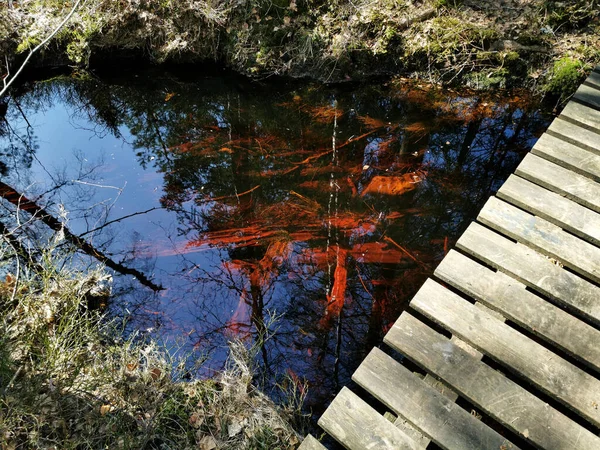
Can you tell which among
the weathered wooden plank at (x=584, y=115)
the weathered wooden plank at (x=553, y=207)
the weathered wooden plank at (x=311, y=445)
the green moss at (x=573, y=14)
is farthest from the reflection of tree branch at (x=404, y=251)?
the green moss at (x=573, y=14)

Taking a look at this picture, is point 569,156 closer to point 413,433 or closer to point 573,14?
point 413,433

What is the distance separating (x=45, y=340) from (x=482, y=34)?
18.6ft

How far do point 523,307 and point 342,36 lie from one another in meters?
4.62

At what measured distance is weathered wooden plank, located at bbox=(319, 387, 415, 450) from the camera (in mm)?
1715

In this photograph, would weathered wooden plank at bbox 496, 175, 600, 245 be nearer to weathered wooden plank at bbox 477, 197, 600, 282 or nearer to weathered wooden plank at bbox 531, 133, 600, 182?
weathered wooden plank at bbox 477, 197, 600, 282

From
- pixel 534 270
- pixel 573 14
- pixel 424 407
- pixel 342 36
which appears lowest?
pixel 424 407

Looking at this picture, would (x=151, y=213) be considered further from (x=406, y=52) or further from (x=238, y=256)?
(x=406, y=52)

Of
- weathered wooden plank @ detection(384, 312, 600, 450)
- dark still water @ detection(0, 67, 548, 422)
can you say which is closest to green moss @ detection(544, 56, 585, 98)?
dark still water @ detection(0, 67, 548, 422)

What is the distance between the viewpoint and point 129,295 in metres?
→ 3.41

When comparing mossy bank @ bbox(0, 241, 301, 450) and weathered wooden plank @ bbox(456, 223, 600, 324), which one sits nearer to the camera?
weathered wooden plank @ bbox(456, 223, 600, 324)

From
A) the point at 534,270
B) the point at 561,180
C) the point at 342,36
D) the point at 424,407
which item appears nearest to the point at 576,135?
the point at 561,180

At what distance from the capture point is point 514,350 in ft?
6.23

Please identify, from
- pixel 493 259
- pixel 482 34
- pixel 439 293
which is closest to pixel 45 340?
pixel 439 293

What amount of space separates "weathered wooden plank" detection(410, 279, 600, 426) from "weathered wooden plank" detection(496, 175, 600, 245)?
83 cm
